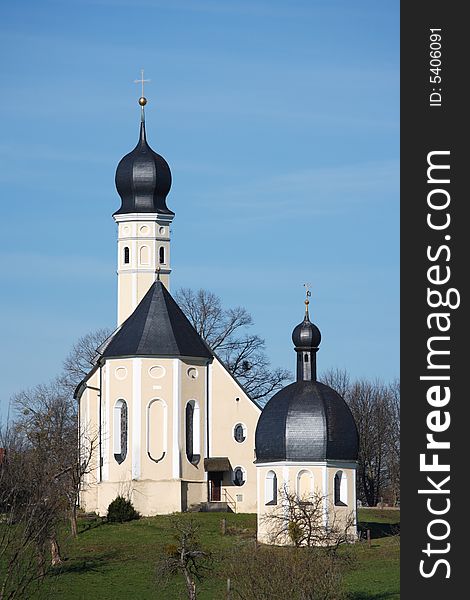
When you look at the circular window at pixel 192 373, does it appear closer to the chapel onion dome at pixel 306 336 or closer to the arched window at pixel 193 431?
the arched window at pixel 193 431

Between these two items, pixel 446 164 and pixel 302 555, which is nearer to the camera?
pixel 446 164

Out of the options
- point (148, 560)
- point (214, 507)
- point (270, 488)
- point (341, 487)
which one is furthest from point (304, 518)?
point (214, 507)

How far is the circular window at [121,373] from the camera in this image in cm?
5347

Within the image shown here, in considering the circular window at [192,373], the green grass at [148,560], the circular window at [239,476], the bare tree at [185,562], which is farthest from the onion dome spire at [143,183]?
the bare tree at [185,562]

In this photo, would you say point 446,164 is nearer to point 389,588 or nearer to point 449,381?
point 449,381

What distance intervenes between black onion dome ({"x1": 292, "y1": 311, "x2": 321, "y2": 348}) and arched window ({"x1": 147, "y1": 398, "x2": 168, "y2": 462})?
676 centimetres

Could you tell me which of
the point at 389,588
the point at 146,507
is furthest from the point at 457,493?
the point at 146,507

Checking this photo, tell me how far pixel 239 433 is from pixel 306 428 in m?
8.73

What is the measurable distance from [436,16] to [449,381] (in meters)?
3.50

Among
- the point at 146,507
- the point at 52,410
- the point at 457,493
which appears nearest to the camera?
the point at 457,493

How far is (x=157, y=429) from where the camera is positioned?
2082 inches

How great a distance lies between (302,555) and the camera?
90.5 ft

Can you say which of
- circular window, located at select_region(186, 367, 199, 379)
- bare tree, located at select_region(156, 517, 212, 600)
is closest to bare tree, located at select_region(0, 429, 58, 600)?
bare tree, located at select_region(156, 517, 212, 600)

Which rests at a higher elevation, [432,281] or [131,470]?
[432,281]
